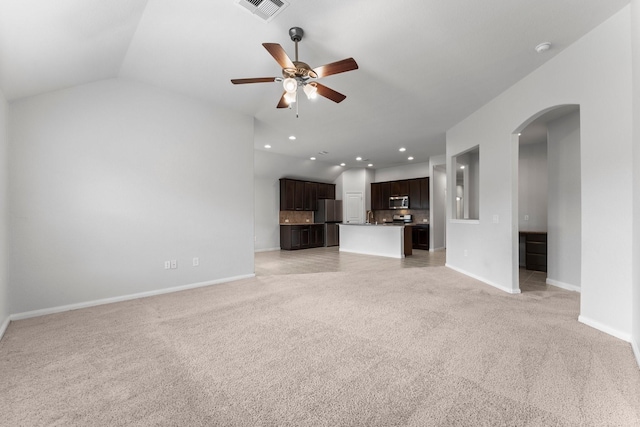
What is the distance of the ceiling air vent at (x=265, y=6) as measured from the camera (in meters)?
2.32

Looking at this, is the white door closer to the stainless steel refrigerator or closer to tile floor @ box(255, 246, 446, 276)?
the stainless steel refrigerator

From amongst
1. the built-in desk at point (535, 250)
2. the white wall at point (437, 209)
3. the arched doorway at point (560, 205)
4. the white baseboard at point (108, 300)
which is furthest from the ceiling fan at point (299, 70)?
the white wall at point (437, 209)

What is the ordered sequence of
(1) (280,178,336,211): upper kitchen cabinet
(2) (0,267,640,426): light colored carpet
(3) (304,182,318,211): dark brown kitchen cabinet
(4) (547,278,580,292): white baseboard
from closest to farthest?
1. (2) (0,267,640,426): light colored carpet
2. (4) (547,278,580,292): white baseboard
3. (1) (280,178,336,211): upper kitchen cabinet
4. (3) (304,182,318,211): dark brown kitchen cabinet

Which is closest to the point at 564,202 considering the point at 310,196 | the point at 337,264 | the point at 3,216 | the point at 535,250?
the point at 535,250

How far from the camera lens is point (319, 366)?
203 centimetres

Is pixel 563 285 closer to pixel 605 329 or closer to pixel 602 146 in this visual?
pixel 605 329

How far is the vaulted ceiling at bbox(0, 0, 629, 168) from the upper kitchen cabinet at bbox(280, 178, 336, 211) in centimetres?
502

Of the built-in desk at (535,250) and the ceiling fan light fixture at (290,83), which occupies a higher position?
the ceiling fan light fixture at (290,83)

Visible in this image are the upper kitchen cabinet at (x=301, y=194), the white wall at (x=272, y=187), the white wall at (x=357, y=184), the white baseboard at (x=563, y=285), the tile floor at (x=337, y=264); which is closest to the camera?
the white baseboard at (x=563, y=285)

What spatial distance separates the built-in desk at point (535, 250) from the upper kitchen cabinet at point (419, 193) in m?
3.67

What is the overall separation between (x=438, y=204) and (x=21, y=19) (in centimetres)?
898

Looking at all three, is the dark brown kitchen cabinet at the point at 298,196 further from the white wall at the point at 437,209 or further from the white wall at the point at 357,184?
the white wall at the point at 437,209

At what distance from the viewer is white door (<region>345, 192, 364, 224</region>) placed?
10.6m

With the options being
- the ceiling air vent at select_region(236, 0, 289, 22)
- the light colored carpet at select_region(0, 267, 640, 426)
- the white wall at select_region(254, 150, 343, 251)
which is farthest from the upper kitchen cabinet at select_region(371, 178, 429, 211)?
the ceiling air vent at select_region(236, 0, 289, 22)
